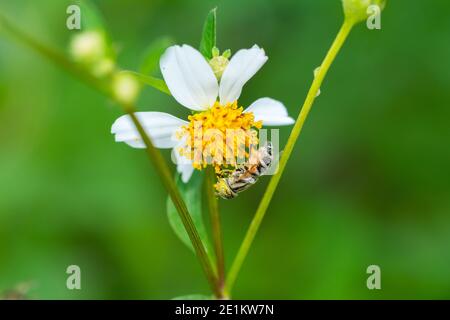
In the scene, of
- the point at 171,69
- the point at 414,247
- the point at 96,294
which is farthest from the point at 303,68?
the point at 171,69

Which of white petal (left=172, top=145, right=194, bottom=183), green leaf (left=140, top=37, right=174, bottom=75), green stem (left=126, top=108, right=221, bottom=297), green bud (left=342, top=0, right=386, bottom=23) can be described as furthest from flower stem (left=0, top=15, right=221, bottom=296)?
green bud (left=342, top=0, right=386, bottom=23)

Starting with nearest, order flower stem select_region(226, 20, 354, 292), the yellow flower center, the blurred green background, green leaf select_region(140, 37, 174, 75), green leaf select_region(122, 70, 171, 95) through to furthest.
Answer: green leaf select_region(140, 37, 174, 75) < green leaf select_region(122, 70, 171, 95) < flower stem select_region(226, 20, 354, 292) < the yellow flower center < the blurred green background

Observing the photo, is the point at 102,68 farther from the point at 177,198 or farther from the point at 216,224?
the point at 216,224

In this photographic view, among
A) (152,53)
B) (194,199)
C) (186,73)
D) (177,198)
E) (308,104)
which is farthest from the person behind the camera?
(194,199)

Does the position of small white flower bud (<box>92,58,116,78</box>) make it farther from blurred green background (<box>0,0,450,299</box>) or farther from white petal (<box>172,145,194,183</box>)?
blurred green background (<box>0,0,450,299</box>)

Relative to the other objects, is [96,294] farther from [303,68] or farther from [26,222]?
→ [303,68]

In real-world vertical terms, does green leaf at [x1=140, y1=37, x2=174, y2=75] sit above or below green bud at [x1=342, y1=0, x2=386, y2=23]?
below

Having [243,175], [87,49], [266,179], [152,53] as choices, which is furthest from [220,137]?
[266,179]
